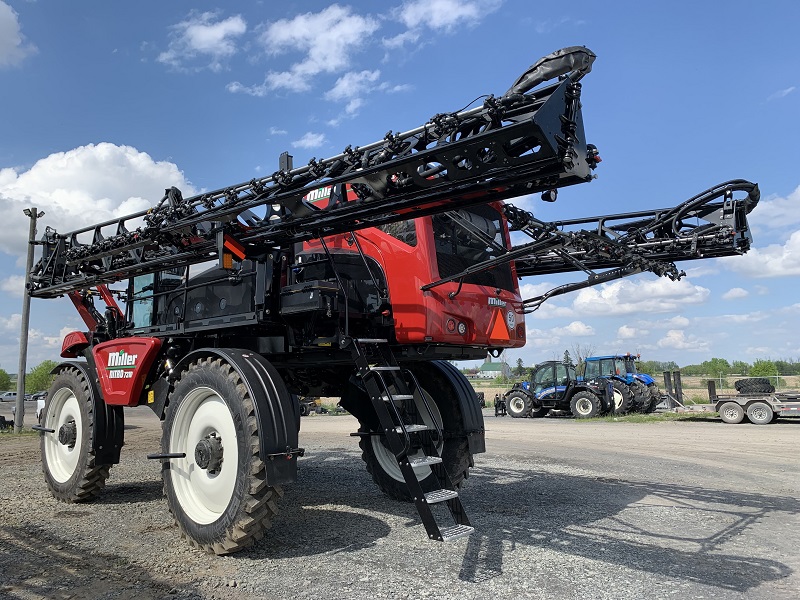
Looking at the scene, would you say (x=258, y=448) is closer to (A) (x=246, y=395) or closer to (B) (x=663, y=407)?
(A) (x=246, y=395)

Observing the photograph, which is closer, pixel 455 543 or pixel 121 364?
pixel 455 543

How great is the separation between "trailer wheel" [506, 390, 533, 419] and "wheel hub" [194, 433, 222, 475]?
2229 centimetres

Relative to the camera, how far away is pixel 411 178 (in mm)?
4363

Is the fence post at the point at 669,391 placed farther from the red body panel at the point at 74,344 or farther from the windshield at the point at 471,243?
the red body panel at the point at 74,344

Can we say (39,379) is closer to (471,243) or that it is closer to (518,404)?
(518,404)

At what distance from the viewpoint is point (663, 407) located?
27656 millimetres

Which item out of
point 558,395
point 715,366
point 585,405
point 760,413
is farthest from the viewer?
point 715,366

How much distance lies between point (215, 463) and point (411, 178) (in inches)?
117

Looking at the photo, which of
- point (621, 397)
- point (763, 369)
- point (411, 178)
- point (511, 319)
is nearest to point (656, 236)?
point (511, 319)

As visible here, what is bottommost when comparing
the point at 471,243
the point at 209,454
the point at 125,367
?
the point at 209,454

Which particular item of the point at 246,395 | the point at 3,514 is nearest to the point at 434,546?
the point at 246,395

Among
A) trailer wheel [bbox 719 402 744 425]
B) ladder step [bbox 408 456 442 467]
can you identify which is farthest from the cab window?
trailer wheel [bbox 719 402 744 425]

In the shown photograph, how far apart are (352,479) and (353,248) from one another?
13.4 ft

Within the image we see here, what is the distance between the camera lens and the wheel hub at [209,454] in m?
5.23
